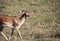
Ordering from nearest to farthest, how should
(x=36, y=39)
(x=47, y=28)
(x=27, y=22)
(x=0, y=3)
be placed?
(x=36, y=39) → (x=47, y=28) → (x=27, y=22) → (x=0, y=3)

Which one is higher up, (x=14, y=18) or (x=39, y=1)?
(x=14, y=18)

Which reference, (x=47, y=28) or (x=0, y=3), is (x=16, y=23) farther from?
(x=0, y=3)

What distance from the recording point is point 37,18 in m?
14.5

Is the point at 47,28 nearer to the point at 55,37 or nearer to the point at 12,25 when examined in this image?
the point at 55,37

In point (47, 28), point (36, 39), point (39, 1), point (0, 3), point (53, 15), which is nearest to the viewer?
point (36, 39)

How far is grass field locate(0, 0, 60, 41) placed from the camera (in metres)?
11.5

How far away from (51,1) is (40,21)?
16.9 ft

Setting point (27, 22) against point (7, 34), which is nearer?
point (7, 34)

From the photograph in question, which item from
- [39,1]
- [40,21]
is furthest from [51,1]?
[40,21]

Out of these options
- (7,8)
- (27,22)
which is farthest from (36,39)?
(7,8)

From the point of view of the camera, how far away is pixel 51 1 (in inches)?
740

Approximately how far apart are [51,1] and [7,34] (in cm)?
775

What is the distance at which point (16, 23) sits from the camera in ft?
37.1

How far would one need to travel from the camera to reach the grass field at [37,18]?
11.5 meters
